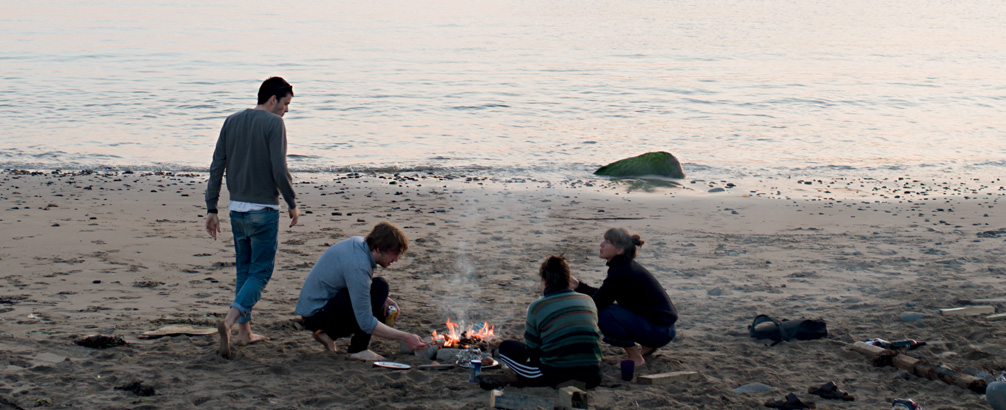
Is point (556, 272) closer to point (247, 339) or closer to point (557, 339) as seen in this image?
point (557, 339)

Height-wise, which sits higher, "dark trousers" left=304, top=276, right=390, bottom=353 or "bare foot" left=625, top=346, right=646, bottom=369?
"dark trousers" left=304, top=276, right=390, bottom=353

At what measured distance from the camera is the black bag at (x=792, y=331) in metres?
6.53

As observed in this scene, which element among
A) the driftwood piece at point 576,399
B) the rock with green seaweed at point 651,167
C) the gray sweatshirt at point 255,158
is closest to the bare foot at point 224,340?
the gray sweatshirt at point 255,158

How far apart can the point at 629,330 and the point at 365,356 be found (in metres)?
1.86

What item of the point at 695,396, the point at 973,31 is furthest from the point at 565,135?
the point at 973,31

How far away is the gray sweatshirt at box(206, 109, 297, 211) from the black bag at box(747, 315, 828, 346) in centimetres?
366

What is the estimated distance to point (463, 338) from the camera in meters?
6.39

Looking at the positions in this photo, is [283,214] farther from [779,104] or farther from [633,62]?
[633,62]

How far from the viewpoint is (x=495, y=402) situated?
16.9ft

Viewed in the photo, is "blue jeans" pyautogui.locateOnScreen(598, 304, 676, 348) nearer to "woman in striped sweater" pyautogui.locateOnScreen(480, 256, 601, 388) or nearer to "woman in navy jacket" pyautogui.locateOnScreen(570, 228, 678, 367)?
"woman in navy jacket" pyautogui.locateOnScreen(570, 228, 678, 367)

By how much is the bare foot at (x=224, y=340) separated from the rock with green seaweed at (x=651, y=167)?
11.2 m

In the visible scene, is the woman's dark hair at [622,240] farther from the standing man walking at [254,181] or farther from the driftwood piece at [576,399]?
the standing man walking at [254,181]

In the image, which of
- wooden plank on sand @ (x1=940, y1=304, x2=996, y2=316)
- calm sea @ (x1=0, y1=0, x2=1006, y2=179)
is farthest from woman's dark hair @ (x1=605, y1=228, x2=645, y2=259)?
calm sea @ (x1=0, y1=0, x2=1006, y2=179)

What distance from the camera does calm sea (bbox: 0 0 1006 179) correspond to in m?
19.7
